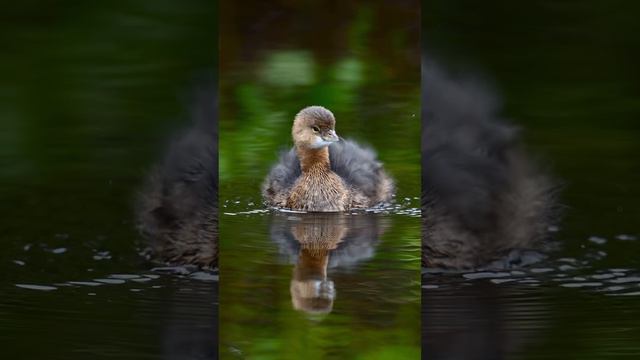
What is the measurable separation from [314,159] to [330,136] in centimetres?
15

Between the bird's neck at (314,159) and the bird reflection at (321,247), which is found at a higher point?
the bird's neck at (314,159)

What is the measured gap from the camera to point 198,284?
269 cm

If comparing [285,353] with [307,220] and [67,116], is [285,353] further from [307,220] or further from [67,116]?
[67,116]

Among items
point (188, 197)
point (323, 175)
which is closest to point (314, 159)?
point (323, 175)

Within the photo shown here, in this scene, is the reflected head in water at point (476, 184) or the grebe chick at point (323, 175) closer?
the grebe chick at point (323, 175)

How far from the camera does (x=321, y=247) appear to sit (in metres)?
2.57

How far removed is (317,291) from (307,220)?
0.64 ft

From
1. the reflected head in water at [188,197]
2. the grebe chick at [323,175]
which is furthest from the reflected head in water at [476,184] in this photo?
the reflected head in water at [188,197]

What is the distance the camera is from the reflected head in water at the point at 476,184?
2707 millimetres

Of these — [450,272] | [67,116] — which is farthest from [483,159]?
[67,116]

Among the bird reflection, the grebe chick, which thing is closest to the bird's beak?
the grebe chick

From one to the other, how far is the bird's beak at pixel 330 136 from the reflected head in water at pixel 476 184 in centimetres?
24

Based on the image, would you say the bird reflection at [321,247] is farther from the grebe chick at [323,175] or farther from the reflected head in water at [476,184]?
the reflected head in water at [476,184]

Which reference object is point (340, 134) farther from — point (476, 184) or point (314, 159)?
point (476, 184)
